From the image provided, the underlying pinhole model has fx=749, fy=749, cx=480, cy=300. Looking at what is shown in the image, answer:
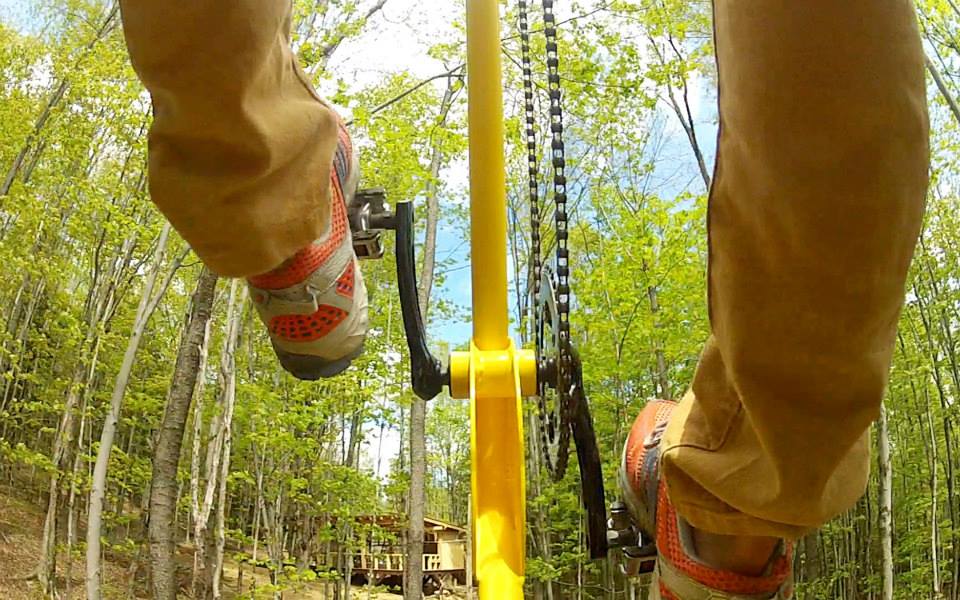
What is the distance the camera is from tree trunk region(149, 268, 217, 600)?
4246 millimetres

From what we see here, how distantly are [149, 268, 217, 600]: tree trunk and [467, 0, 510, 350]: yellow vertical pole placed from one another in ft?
11.6

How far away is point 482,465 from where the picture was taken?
37.2 inches

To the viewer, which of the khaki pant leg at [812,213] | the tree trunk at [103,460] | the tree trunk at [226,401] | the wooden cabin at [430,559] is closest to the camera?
the khaki pant leg at [812,213]

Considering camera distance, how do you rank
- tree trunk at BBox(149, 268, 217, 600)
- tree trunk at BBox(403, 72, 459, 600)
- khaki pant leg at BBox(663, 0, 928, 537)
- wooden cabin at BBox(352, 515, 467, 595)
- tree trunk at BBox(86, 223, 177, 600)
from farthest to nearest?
wooden cabin at BBox(352, 515, 467, 595) → tree trunk at BBox(403, 72, 459, 600) → tree trunk at BBox(86, 223, 177, 600) → tree trunk at BBox(149, 268, 217, 600) → khaki pant leg at BBox(663, 0, 928, 537)

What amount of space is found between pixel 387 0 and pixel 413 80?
3.20 meters

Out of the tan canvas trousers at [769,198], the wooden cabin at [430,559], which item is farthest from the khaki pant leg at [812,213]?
the wooden cabin at [430,559]

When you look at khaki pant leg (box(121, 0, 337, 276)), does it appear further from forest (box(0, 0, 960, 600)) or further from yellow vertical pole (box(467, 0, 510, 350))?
forest (box(0, 0, 960, 600))

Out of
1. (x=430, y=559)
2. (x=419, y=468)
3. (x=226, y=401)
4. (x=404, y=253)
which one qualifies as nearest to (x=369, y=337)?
(x=419, y=468)

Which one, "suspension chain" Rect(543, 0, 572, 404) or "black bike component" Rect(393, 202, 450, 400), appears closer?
"suspension chain" Rect(543, 0, 572, 404)

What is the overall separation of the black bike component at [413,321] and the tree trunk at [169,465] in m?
3.45

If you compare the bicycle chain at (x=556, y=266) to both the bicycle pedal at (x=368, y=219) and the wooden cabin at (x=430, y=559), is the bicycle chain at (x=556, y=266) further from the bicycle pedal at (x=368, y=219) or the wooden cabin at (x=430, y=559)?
the wooden cabin at (x=430, y=559)

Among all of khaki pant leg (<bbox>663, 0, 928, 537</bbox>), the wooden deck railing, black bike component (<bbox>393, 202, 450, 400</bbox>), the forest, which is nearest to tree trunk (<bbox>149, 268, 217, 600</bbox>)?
the forest

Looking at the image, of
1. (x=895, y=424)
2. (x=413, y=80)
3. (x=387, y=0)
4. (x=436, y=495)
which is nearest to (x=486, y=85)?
(x=387, y=0)

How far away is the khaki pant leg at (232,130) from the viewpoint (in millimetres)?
601
